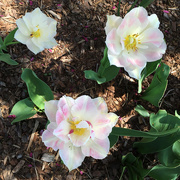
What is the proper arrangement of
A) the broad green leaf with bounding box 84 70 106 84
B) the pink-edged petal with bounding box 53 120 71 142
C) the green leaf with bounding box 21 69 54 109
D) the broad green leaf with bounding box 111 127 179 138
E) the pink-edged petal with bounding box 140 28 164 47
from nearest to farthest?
the pink-edged petal with bounding box 53 120 71 142, the broad green leaf with bounding box 111 127 179 138, the pink-edged petal with bounding box 140 28 164 47, the green leaf with bounding box 21 69 54 109, the broad green leaf with bounding box 84 70 106 84

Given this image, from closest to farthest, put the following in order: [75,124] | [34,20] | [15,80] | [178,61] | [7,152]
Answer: [75,124]
[34,20]
[7,152]
[15,80]
[178,61]

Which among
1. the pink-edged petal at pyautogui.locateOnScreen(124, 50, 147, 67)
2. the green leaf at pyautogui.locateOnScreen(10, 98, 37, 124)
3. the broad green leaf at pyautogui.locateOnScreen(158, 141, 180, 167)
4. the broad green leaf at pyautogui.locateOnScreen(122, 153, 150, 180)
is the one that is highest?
the pink-edged petal at pyautogui.locateOnScreen(124, 50, 147, 67)

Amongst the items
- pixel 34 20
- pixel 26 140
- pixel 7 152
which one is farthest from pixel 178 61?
pixel 7 152

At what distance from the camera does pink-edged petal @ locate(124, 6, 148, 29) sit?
111 cm

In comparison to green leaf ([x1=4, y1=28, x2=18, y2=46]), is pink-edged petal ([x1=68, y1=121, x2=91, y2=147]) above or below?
below

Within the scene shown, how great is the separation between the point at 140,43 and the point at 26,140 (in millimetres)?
1097

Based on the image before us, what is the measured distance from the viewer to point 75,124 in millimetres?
970

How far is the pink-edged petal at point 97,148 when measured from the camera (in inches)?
38.0

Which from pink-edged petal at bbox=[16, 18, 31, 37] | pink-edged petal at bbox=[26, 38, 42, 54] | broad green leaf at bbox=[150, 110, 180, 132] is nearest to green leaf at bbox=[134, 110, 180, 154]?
broad green leaf at bbox=[150, 110, 180, 132]

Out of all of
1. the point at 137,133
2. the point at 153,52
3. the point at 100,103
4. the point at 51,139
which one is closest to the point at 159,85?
the point at 153,52

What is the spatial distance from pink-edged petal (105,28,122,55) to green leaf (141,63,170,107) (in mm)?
567

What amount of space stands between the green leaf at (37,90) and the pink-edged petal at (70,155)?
560mm

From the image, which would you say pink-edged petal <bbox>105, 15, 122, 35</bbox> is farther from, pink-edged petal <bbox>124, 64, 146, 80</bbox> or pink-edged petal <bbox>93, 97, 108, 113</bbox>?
pink-edged petal <bbox>93, 97, 108, 113</bbox>

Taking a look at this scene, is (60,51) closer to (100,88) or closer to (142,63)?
(100,88)
